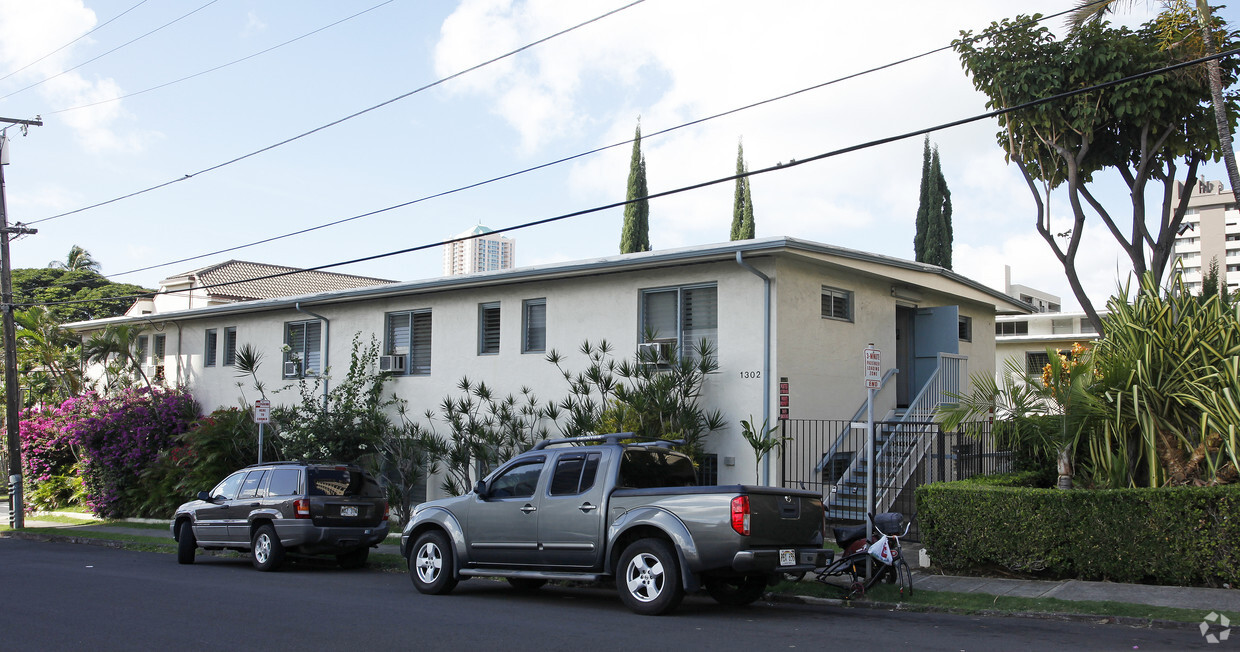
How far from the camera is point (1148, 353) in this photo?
11570mm

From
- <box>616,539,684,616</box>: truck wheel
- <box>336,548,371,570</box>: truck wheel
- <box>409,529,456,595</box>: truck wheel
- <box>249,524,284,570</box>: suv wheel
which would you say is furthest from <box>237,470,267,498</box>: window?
<box>616,539,684,616</box>: truck wheel

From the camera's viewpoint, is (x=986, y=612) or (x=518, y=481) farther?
(x=518, y=481)

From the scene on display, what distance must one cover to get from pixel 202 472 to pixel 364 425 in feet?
14.2

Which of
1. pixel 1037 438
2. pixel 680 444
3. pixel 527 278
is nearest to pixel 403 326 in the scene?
pixel 527 278

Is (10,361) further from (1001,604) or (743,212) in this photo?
(743,212)

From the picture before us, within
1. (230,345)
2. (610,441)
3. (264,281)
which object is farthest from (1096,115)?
(264,281)

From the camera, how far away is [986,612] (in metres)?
9.80

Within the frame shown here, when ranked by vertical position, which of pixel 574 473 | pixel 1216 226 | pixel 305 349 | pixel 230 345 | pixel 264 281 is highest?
pixel 1216 226

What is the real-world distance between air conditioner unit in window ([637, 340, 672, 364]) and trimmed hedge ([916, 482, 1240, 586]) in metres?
5.34

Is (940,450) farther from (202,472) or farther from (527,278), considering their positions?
(202,472)

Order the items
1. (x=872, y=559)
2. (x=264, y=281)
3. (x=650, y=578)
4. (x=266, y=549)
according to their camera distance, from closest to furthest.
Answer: (x=650, y=578) < (x=872, y=559) < (x=266, y=549) < (x=264, y=281)

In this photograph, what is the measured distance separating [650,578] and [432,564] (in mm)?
3142

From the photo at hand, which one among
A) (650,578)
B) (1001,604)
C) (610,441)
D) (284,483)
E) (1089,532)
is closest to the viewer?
(650,578)

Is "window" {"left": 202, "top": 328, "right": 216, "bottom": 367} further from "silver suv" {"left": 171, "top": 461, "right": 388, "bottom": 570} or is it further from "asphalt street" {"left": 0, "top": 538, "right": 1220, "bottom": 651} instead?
"asphalt street" {"left": 0, "top": 538, "right": 1220, "bottom": 651}
